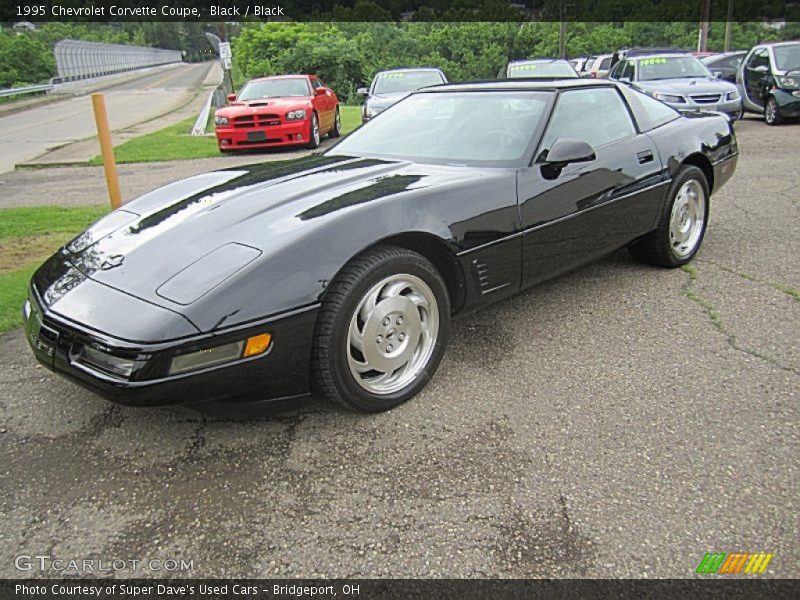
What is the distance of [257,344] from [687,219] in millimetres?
3342

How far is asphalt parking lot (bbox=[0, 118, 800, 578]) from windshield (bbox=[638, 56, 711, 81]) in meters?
9.69

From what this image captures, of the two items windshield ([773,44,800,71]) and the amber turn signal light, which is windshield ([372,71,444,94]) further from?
the amber turn signal light

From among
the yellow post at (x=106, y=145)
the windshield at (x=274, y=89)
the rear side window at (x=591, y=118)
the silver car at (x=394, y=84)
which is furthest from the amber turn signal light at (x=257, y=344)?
the windshield at (x=274, y=89)

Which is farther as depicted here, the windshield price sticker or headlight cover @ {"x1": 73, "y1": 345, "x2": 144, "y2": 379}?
the windshield price sticker

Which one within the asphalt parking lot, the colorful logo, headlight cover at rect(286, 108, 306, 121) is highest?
headlight cover at rect(286, 108, 306, 121)

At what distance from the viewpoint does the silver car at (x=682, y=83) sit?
11.0 m

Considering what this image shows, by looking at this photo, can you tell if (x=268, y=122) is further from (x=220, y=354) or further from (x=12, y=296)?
(x=220, y=354)

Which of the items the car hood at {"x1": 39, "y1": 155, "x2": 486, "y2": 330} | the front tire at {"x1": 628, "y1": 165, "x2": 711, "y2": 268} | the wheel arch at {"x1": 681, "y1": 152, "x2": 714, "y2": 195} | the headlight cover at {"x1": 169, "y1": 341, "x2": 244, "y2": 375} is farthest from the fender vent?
the wheel arch at {"x1": 681, "y1": 152, "x2": 714, "y2": 195}

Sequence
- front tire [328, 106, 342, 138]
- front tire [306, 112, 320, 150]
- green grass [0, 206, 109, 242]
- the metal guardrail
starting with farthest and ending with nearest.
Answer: the metal guardrail
front tire [328, 106, 342, 138]
front tire [306, 112, 320, 150]
green grass [0, 206, 109, 242]

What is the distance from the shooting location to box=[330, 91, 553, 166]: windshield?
3404 mm

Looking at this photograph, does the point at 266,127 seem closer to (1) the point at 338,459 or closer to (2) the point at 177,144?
(2) the point at 177,144

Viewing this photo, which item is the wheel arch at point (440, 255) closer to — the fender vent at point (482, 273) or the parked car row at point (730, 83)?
the fender vent at point (482, 273)

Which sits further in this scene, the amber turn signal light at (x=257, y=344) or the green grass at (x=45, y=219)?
the green grass at (x=45, y=219)

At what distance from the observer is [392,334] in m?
2.73
